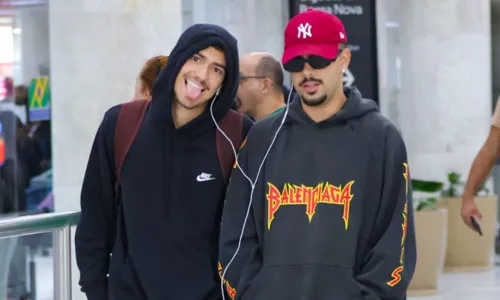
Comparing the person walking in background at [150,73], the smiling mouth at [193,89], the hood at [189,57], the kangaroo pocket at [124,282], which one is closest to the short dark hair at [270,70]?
the person walking in background at [150,73]

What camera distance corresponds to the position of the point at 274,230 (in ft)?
10.5

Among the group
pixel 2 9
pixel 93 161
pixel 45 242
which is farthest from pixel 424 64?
pixel 93 161

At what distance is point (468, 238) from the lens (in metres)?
12.4

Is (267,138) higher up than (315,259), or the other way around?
(267,138)

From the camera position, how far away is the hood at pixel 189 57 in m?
3.45

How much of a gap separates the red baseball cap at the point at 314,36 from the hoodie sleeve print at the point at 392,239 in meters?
0.33

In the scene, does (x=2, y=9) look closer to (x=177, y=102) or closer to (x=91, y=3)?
(x=91, y=3)

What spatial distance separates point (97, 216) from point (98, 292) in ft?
0.87

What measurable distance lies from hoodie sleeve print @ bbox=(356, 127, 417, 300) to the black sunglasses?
297 millimetres

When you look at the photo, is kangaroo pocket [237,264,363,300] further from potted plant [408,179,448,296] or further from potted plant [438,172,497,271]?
potted plant [438,172,497,271]

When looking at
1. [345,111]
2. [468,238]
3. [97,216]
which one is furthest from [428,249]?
[345,111]

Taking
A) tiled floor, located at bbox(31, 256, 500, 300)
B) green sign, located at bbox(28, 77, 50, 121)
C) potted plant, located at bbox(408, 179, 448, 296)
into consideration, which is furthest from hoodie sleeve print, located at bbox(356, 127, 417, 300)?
green sign, located at bbox(28, 77, 50, 121)

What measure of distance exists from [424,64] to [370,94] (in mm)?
2211

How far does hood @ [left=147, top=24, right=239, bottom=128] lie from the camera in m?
3.45
